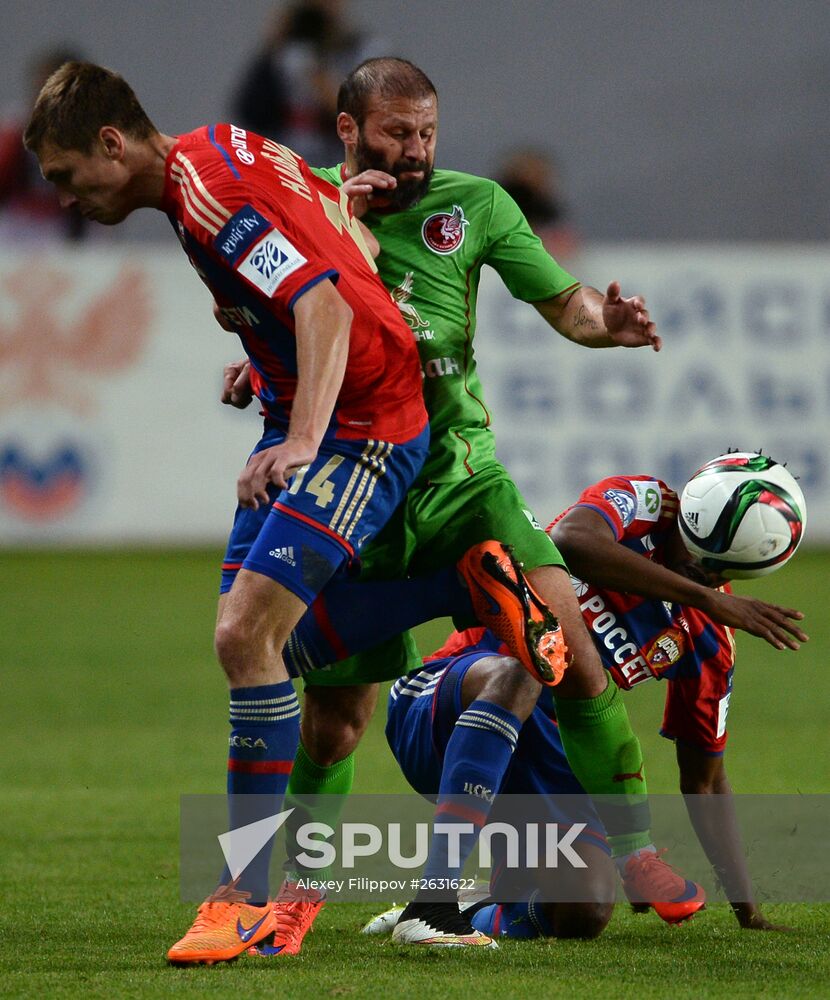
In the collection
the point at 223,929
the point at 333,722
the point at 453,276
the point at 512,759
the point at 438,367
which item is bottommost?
the point at 223,929

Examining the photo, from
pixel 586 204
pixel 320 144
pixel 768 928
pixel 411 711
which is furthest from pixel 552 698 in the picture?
pixel 586 204

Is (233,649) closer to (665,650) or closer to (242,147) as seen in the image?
(242,147)

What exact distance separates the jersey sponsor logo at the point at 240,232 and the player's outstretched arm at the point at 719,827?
191 centimetres

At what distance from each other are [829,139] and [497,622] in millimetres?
15399

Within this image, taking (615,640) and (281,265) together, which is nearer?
(281,265)

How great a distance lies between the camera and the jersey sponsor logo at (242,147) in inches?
168

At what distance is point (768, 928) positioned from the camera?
4.57 meters

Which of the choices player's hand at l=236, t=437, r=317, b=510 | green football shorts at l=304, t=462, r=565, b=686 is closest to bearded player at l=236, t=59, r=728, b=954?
green football shorts at l=304, t=462, r=565, b=686

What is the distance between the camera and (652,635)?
16.1 feet

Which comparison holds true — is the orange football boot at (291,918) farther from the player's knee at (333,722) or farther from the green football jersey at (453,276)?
the green football jersey at (453,276)

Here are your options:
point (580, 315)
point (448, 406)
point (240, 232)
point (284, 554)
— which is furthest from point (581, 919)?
point (240, 232)

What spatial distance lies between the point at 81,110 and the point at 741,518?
6.61ft

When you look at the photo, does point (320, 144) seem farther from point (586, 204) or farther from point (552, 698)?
point (552, 698)

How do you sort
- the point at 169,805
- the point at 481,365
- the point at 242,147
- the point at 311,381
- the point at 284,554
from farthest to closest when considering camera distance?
the point at 481,365, the point at 169,805, the point at 242,147, the point at 284,554, the point at 311,381
